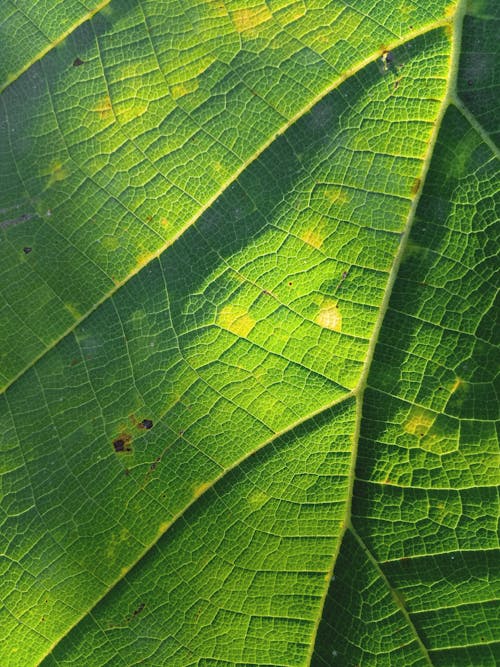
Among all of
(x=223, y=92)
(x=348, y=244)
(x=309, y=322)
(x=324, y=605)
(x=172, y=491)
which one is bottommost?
(x=324, y=605)

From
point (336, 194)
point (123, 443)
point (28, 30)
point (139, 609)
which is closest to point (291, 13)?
point (336, 194)

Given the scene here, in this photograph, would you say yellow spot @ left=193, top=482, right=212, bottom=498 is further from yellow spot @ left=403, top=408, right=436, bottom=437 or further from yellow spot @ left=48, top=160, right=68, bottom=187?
yellow spot @ left=48, top=160, right=68, bottom=187

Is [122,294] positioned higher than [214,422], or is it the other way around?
[122,294]

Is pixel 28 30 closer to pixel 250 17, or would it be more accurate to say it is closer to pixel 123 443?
pixel 250 17

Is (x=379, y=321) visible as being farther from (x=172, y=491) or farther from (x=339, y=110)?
(x=172, y=491)

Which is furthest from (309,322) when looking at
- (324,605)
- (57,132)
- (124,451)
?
(57,132)

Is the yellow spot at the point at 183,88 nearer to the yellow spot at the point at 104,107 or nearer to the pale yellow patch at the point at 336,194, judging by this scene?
the yellow spot at the point at 104,107

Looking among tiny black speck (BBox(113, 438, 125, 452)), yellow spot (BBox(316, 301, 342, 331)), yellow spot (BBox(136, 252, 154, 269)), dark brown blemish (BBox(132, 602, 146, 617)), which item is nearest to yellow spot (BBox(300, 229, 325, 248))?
yellow spot (BBox(316, 301, 342, 331))
